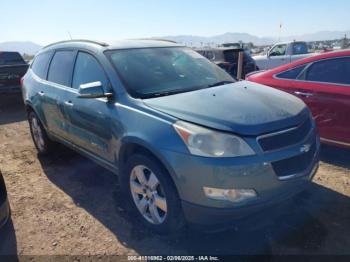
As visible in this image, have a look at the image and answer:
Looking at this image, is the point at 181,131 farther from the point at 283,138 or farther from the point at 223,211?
the point at 283,138

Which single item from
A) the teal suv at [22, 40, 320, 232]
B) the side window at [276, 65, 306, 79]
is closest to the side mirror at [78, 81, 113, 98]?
the teal suv at [22, 40, 320, 232]

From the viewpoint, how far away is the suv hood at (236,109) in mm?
2811

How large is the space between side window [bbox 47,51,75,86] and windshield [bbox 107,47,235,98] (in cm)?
84

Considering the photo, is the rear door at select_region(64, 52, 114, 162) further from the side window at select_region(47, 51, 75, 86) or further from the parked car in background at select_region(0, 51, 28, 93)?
the parked car in background at select_region(0, 51, 28, 93)

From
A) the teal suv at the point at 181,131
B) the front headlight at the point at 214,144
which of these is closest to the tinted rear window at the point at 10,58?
the teal suv at the point at 181,131

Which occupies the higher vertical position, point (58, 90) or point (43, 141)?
point (58, 90)

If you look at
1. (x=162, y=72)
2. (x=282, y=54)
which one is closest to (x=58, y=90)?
(x=162, y=72)

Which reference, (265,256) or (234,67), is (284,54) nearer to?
(234,67)

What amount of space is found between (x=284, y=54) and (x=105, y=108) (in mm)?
12251

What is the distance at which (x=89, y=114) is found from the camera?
3.86 meters

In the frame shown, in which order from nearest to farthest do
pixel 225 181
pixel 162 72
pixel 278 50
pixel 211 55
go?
pixel 225 181
pixel 162 72
pixel 211 55
pixel 278 50

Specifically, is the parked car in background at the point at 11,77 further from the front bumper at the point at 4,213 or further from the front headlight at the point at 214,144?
the front headlight at the point at 214,144

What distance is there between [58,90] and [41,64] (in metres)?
1.11

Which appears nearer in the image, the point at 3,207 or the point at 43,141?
the point at 3,207
